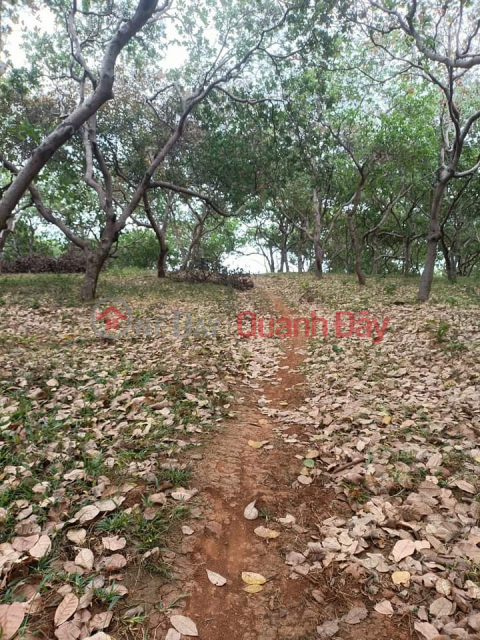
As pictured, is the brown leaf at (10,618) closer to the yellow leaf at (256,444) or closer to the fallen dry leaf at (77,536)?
the fallen dry leaf at (77,536)

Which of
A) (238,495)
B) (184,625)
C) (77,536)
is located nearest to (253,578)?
(184,625)

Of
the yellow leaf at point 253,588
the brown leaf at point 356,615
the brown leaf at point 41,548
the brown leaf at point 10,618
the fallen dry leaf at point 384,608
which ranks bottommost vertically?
the brown leaf at point 356,615

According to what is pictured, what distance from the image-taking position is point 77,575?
6.38ft

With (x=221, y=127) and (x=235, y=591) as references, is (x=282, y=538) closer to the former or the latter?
(x=235, y=591)

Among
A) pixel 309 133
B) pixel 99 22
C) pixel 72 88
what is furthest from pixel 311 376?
pixel 72 88

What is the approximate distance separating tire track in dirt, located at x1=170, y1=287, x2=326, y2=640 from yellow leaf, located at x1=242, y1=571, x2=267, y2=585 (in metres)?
0.03

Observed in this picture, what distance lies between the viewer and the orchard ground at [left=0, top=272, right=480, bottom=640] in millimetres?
1865

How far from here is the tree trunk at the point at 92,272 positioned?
9.48m

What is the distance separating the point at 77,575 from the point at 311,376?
3973 mm

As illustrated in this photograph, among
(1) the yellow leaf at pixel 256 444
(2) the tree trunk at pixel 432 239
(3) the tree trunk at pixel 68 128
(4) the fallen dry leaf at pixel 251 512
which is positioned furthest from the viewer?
(2) the tree trunk at pixel 432 239

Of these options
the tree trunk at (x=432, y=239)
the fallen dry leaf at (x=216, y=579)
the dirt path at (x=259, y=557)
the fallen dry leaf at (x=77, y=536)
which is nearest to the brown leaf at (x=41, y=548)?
the fallen dry leaf at (x=77, y=536)

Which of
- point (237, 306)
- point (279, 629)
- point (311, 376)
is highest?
point (237, 306)

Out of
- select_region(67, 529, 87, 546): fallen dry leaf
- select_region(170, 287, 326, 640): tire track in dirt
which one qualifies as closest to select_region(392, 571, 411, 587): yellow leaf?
select_region(170, 287, 326, 640): tire track in dirt

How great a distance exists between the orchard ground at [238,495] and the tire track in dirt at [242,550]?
0.04 feet
